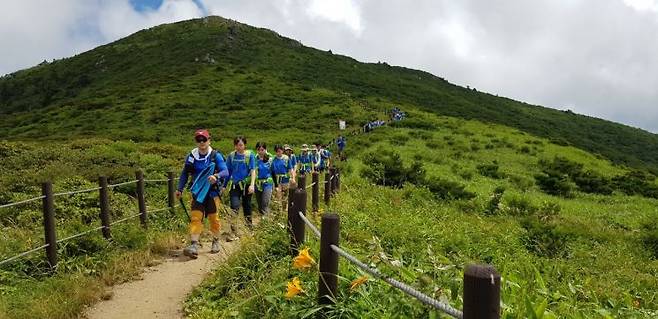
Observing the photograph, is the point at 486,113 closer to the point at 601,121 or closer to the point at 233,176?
the point at 601,121

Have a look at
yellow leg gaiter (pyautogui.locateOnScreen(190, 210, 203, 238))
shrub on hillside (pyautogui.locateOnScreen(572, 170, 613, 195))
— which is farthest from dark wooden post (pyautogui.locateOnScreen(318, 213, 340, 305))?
shrub on hillside (pyautogui.locateOnScreen(572, 170, 613, 195))

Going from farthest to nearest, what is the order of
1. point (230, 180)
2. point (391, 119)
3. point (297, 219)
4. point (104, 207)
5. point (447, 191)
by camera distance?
point (391, 119) < point (447, 191) < point (230, 180) < point (104, 207) < point (297, 219)

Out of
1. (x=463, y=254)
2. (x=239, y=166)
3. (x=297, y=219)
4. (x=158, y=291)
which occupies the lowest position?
(x=158, y=291)

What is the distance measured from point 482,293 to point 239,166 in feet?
27.5

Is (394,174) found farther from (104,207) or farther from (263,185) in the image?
(104,207)

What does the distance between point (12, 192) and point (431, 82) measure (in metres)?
90.8

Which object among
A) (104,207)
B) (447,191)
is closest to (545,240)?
(447,191)

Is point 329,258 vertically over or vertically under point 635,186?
over

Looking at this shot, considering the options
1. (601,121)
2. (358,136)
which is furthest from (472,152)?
(601,121)

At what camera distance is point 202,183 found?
848 cm

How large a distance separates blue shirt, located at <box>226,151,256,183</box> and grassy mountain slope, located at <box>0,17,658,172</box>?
93.5 feet

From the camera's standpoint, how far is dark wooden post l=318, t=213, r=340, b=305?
4004 mm

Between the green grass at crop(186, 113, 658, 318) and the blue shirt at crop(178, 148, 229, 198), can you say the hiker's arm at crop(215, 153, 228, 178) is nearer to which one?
the blue shirt at crop(178, 148, 229, 198)

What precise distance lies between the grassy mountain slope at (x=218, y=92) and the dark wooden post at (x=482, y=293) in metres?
36.9
